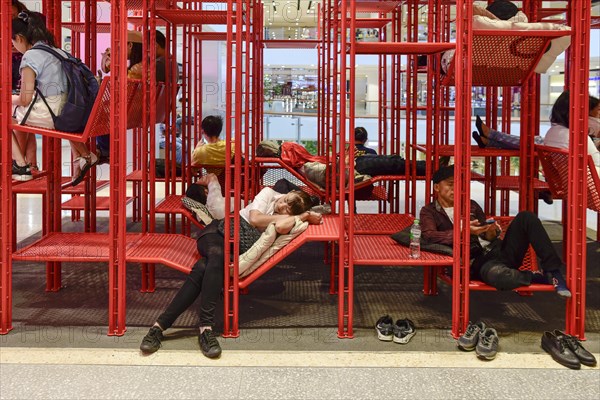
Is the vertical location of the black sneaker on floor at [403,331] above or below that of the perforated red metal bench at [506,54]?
below

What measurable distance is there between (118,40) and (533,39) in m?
2.40

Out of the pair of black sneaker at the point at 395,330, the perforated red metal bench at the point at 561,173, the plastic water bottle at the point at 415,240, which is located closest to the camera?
the pair of black sneaker at the point at 395,330

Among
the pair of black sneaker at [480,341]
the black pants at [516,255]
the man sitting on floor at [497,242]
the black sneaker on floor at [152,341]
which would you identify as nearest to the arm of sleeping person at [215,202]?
the black sneaker on floor at [152,341]

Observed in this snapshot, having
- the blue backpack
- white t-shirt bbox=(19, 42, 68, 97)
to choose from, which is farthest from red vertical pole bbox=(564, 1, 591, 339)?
→ white t-shirt bbox=(19, 42, 68, 97)

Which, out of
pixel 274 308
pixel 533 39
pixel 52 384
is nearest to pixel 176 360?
pixel 52 384

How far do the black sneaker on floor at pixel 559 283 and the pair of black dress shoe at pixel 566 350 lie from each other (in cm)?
21

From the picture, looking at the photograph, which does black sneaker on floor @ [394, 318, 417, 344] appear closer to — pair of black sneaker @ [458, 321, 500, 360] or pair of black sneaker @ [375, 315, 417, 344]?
pair of black sneaker @ [375, 315, 417, 344]

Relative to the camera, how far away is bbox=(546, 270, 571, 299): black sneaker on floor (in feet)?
13.9

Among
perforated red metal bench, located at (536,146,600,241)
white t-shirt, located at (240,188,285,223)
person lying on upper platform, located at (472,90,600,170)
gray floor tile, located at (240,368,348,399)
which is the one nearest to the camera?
gray floor tile, located at (240,368,348,399)

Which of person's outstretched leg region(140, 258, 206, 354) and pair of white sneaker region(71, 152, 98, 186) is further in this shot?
pair of white sneaker region(71, 152, 98, 186)

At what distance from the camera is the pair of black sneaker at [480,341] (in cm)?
402

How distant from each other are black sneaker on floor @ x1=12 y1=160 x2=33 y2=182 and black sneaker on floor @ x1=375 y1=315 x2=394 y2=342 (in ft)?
7.70

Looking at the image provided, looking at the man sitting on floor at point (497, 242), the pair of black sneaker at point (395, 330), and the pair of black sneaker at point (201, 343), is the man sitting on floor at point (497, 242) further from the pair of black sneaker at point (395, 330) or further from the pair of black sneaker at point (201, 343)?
the pair of black sneaker at point (201, 343)

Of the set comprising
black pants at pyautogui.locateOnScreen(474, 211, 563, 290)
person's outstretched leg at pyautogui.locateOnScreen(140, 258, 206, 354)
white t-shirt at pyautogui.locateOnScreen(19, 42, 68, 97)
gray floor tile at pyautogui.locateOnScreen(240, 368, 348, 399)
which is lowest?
gray floor tile at pyautogui.locateOnScreen(240, 368, 348, 399)
